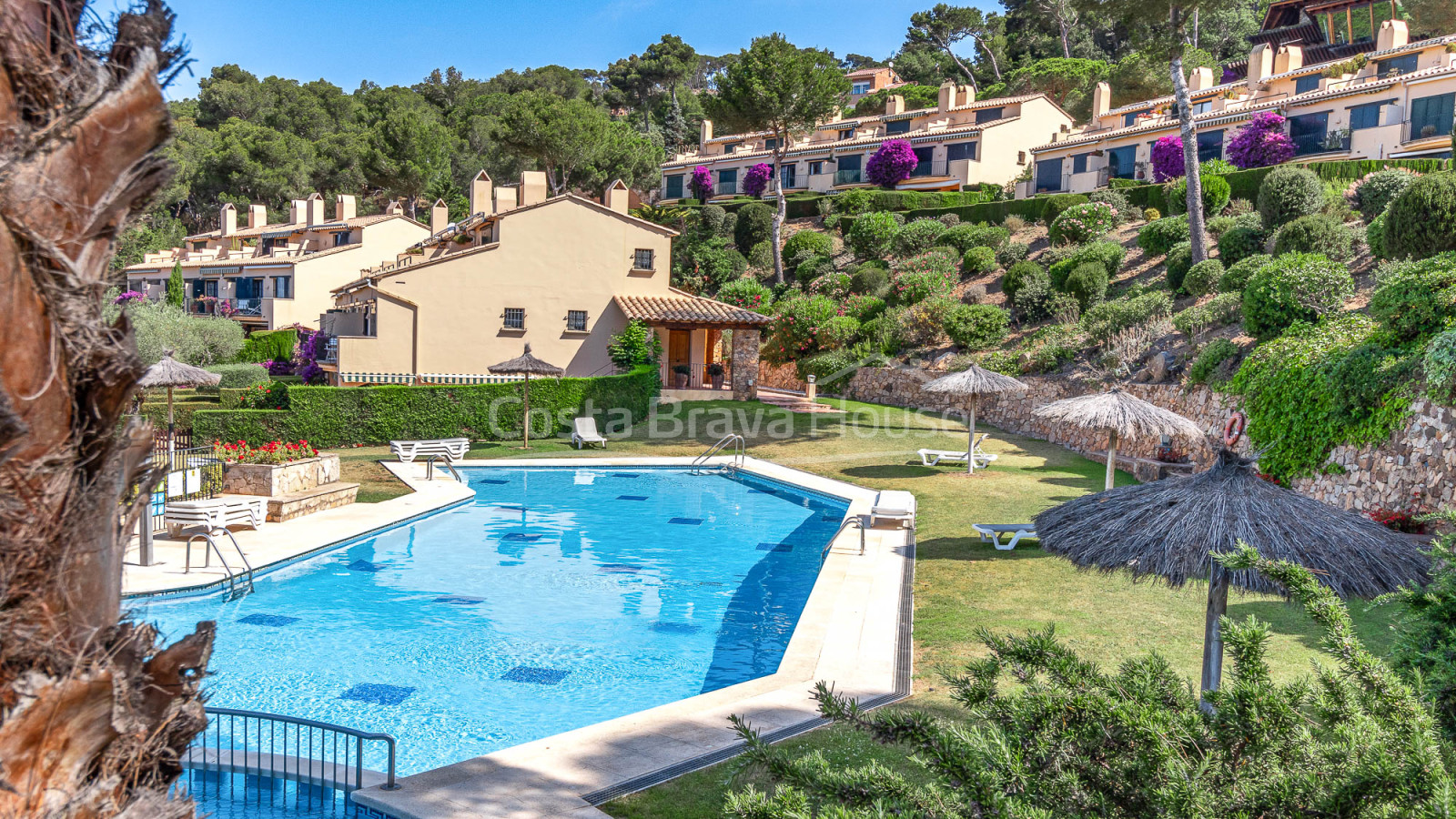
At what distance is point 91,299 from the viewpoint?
2.54 m

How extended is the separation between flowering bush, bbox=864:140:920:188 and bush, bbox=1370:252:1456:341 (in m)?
44.5

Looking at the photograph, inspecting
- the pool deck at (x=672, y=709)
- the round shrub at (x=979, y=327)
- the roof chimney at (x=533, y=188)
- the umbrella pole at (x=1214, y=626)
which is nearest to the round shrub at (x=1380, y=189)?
the round shrub at (x=979, y=327)

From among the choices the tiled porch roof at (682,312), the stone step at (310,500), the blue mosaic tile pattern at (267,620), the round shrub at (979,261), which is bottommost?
the blue mosaic tile pattern at (267,620)

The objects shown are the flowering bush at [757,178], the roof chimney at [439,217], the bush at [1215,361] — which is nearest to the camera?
the bush at [1215,361]

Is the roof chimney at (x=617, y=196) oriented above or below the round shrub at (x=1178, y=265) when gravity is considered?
above

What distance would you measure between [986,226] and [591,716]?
1431 inches

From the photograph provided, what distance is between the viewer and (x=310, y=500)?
1706cm

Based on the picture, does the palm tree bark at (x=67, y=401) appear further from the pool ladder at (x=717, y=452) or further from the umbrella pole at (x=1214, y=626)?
the pool ladder at (x=717, y=452)

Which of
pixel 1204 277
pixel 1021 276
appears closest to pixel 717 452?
pixel 1021 276

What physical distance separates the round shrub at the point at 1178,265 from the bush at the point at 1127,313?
1.59 metres

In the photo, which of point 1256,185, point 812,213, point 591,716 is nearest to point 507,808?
point 591,716

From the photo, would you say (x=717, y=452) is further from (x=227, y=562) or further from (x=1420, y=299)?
(x=1420, y=299)

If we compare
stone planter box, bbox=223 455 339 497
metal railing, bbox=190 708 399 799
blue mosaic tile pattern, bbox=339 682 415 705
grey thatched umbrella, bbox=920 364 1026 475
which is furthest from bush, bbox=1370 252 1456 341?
stone planter box, bbox=223 455 339 497

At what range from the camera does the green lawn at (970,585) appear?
25.9 ft
